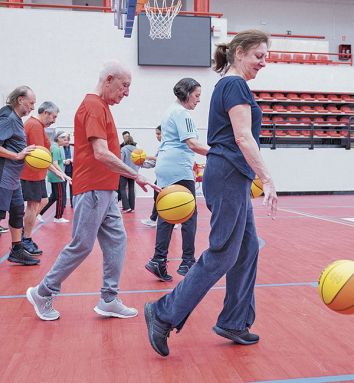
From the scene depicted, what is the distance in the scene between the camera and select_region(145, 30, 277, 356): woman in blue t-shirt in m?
2.56

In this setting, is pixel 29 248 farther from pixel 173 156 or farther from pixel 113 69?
pixel 113 69

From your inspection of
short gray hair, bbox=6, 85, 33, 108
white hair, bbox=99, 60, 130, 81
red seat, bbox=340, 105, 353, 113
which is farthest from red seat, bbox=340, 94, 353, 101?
white hair, bbox=99, 60, 130, 81

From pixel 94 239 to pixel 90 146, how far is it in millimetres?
570

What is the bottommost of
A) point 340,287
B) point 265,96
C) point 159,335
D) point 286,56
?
point 159,335

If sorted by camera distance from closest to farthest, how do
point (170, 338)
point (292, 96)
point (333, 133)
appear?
1. point (170, 338)
2. point (292, 96)
3. point (333, 133)

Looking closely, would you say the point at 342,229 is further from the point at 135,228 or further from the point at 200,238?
the point at 135,228

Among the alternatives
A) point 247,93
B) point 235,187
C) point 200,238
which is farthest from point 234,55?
point 200,238

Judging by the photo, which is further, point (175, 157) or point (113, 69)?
point (175, 157)

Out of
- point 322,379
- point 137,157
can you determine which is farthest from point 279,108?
point 322,379

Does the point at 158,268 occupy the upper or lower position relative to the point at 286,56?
lower

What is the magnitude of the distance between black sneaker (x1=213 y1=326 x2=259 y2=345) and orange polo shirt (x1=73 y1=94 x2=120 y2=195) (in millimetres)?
1089

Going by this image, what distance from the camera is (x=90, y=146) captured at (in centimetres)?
314

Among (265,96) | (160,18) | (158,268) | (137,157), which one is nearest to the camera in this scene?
(158,268)

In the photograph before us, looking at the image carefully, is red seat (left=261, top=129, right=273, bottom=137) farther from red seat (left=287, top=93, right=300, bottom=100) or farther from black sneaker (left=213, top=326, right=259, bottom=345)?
black sneaker (left=213, top=326, right=259, bottom=345)
